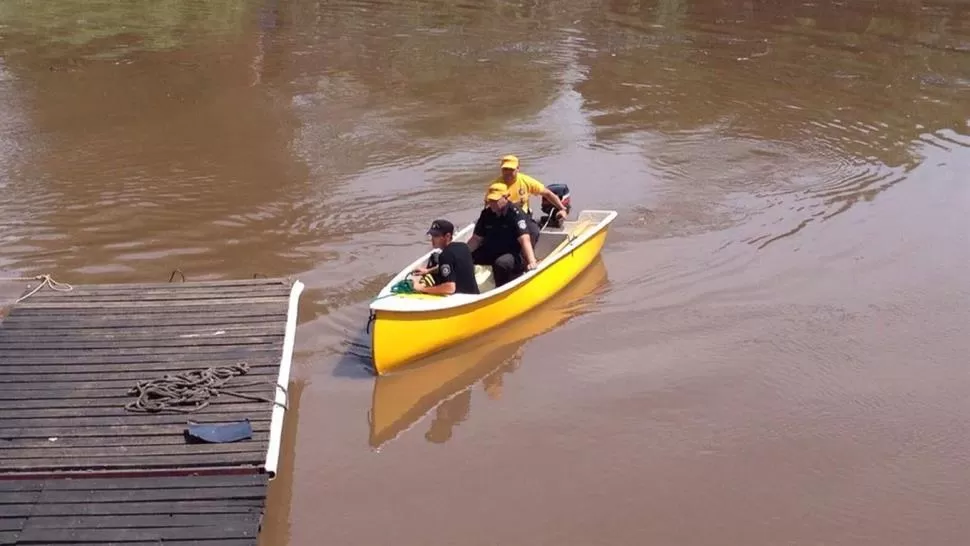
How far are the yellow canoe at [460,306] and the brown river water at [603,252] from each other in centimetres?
22

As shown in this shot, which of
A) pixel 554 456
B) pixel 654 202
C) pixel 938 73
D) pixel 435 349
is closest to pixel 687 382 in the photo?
pixel 554 456

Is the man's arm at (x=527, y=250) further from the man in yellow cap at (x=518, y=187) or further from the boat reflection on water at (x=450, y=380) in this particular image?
the boat reflection on water at (x=450, y=380)

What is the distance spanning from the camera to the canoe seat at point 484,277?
9969mm

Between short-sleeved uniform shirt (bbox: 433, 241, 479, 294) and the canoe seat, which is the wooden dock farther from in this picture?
the canoe seat

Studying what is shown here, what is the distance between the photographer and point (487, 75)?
19578 mm

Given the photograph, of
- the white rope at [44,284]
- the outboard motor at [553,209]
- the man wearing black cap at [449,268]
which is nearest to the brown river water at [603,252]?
the white rope at [44,284]

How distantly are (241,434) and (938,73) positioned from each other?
18.5 meters

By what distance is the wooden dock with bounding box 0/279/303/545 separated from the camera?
20.2ft

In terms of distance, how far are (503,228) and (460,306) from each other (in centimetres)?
143

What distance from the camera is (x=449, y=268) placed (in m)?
8.84

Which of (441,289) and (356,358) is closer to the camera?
(441,289)

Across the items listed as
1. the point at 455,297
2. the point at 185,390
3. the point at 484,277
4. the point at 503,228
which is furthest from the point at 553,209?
the point at 185,390

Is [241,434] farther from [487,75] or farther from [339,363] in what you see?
[487,75]

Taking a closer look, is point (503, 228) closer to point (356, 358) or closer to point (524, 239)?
point (524, 239)
